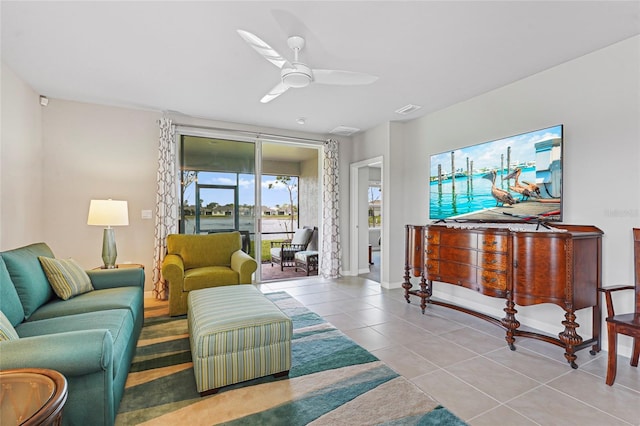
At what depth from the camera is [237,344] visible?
204 centimetres

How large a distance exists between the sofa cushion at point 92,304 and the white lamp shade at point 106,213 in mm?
1053

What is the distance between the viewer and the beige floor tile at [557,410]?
5.90 ft

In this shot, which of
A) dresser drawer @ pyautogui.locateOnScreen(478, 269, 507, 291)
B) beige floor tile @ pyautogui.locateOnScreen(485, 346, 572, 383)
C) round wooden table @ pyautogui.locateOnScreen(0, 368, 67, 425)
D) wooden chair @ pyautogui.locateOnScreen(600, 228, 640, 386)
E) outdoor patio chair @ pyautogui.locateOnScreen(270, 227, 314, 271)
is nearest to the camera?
round wooden table @ pyautogui.locateOnScreen(0, 368, 67, 425)

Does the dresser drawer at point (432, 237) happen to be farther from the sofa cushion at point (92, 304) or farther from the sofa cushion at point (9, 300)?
the sofa cushion at point (9, 300)

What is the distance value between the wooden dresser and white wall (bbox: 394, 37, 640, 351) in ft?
0.52

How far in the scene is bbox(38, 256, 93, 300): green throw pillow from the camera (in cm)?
246

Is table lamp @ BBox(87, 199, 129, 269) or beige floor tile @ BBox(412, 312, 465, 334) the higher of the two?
table lamp @ BBox(87, 199, 129, 269)

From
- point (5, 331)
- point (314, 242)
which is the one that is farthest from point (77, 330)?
point (314, 242)

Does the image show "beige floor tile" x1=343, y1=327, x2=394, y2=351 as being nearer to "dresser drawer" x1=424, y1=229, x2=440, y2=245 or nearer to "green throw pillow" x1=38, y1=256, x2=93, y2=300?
"dresser drawer" x1=424, y1=229, x2=440, y2=245

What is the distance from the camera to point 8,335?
59.2 inches

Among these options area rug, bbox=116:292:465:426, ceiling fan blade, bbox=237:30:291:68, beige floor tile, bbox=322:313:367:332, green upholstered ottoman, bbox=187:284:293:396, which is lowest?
beige floor tile, bbox=322:313:367:332

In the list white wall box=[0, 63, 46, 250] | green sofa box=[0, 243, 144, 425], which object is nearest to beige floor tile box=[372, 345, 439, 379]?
green sofa box=[0, 243, 144, 425]

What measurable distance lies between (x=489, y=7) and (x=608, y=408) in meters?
2.77

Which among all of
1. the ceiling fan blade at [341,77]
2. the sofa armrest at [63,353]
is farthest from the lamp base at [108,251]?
the ceiling fan blade at [341,77]
